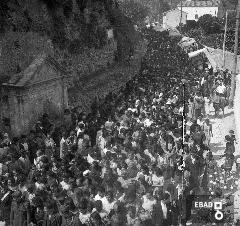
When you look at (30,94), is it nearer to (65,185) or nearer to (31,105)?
(31,105)

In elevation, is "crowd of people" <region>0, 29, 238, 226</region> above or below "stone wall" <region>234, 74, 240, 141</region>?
above

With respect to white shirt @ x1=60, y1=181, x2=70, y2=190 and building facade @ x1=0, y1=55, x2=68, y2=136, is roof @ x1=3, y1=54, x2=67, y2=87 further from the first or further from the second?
white shirt @ x1=60, y1=181, x2=70, y2=190

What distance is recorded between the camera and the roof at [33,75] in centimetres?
1864

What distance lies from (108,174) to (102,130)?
159 inches

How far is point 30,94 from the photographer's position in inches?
752

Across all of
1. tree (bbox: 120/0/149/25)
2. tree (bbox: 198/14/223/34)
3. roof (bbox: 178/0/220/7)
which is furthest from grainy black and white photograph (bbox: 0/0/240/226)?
roof (bbox: 178/0/220/7)

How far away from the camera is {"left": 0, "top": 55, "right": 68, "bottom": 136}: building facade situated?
18.7 m

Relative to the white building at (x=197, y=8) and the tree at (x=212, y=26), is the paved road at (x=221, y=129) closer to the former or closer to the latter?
the tree at (x=212, y=26)

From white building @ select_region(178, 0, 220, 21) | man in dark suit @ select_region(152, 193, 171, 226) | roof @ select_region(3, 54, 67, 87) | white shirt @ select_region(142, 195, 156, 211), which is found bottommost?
white building @ select_region(178, 0, 220, 21)

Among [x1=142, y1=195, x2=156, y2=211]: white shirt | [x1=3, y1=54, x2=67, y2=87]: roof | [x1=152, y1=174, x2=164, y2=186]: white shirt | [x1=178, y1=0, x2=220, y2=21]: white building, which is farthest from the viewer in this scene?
[x1=178, y1=0, x2=220, y2=21]: white building

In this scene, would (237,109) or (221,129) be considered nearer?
(221,129)

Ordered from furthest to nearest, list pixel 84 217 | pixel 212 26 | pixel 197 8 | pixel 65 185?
pixel 197 8, pixel 212 26, pixel 65 185, pixel 84 217

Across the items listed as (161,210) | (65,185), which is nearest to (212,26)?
(65,185)

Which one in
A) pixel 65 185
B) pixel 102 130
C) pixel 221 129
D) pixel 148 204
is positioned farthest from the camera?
pixel 221 129
